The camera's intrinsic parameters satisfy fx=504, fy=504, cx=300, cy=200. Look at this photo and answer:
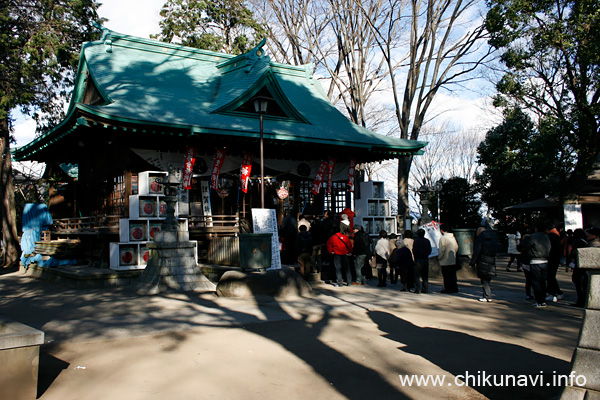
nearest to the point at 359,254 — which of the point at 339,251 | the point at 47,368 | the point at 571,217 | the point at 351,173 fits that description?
the point at 339,251

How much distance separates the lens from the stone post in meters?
3.95

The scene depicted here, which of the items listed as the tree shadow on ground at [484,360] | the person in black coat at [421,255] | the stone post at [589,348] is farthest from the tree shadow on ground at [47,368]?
the person in black coat at [421,255]

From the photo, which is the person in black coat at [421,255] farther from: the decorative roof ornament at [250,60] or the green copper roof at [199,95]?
the decorative roof ornament at [250,60]

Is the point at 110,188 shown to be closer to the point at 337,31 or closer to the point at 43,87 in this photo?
the point at 43,87

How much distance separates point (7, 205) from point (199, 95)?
10611mm

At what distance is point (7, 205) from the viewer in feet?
73.9

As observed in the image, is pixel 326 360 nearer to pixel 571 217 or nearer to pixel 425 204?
pixel 425 204

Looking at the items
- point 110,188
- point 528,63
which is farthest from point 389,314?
point 528,63

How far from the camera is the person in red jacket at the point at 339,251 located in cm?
1350

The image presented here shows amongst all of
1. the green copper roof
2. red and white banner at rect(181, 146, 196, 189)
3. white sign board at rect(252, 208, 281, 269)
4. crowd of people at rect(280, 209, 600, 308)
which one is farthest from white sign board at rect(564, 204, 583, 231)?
red and white banner at rect(181, 146, 196, 189)

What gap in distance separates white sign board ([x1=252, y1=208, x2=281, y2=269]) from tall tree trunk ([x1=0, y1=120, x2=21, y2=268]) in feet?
46.8

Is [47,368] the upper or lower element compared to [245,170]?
lower

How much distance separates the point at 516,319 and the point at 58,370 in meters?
7.52

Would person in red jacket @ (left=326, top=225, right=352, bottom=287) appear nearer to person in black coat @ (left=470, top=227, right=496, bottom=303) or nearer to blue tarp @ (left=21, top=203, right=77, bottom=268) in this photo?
person in black coat @ (left=470, top=227, right=496, bottom=303)
